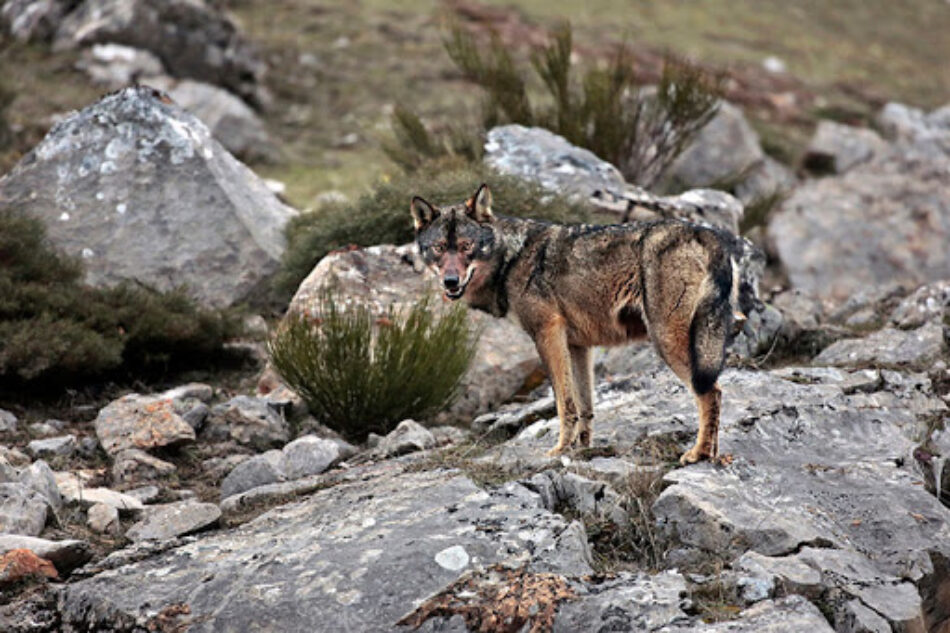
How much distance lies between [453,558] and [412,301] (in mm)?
5134

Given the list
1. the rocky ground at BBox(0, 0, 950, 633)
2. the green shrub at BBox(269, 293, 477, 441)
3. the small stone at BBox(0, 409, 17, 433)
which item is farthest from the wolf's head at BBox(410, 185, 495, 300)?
the small stone at BBox(0, 409, 17, 433)

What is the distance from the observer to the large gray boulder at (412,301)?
9797 millimetres

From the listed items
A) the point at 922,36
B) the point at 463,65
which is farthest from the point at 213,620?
the point at 922,36

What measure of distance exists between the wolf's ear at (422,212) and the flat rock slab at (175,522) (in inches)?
85.5

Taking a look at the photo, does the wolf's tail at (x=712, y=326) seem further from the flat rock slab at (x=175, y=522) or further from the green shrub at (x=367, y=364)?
the green shrub at (x=367, y=364)

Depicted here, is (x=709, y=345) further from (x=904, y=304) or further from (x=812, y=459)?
(x=904, y=304)

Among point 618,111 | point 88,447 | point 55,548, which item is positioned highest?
point 55,548

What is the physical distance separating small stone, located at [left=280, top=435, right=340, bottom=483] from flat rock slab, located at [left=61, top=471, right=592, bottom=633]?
157 centimetres

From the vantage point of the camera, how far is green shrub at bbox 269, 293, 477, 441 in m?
8.79

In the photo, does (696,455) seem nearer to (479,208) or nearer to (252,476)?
(479,208)

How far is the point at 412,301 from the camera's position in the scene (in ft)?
33.1

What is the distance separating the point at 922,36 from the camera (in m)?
50.8

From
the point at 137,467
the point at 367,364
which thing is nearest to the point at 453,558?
the point at 137,467

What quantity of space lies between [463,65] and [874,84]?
2714 cm
